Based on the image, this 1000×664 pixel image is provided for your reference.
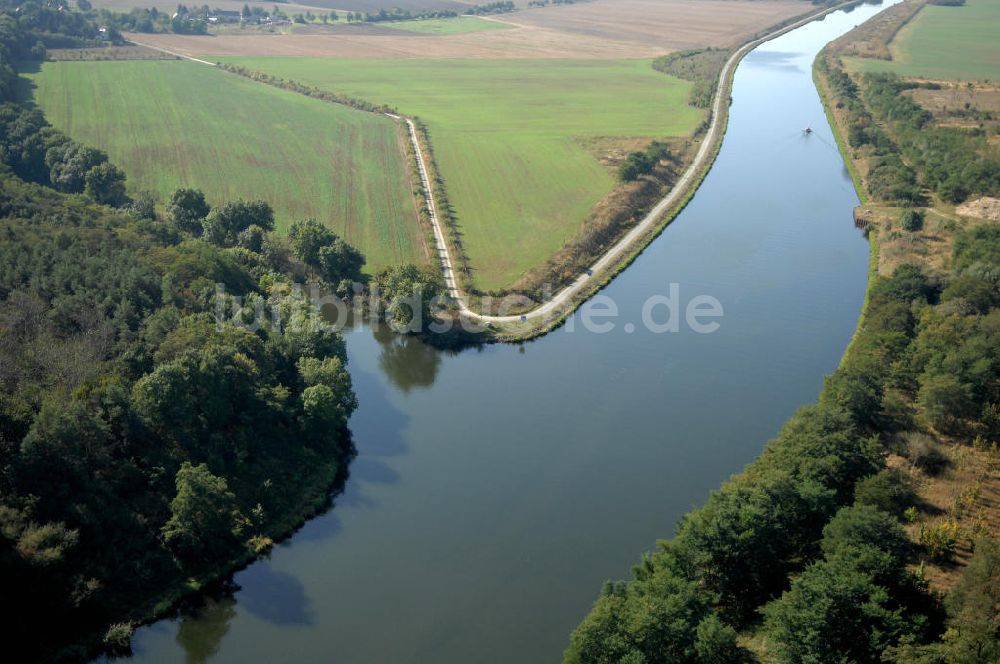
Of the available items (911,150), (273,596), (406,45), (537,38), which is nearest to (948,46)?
(911,150)

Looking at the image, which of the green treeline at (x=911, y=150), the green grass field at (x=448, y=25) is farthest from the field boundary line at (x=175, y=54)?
the green treeline at (x=911, y=150)

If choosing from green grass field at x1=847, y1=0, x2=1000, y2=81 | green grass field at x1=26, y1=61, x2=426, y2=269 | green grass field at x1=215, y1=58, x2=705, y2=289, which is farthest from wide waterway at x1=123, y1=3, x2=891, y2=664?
green grass field at x1=847, y1=0, x2=1000, y2=81

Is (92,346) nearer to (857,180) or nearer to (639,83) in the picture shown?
(857,180)

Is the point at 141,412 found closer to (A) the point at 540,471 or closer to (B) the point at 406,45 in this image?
(A) the point at 540,471

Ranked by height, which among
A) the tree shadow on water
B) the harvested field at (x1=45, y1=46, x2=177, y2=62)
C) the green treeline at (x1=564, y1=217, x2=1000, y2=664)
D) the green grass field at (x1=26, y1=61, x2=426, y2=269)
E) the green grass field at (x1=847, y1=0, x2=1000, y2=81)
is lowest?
the tree shadow on water

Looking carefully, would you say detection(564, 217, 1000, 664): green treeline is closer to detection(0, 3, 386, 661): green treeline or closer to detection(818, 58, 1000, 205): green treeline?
detection(0, 3, 386, 661): green treeline

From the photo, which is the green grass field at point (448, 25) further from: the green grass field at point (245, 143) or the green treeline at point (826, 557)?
the green treeline at point (826, 557)
